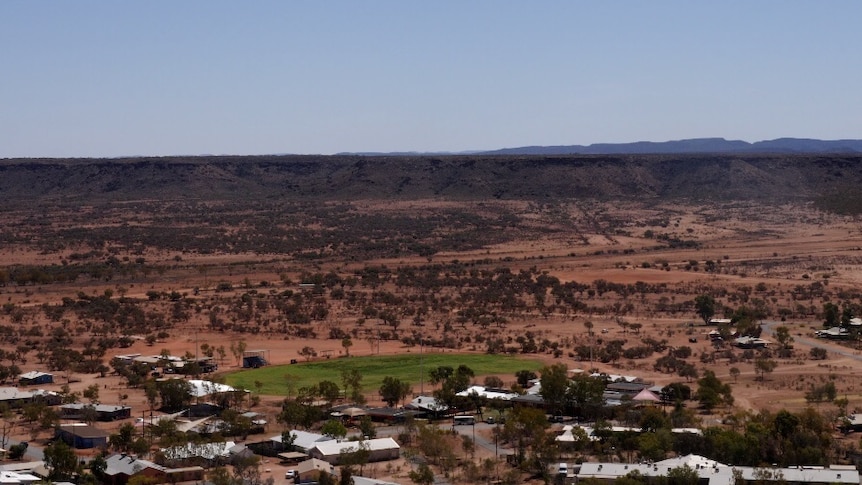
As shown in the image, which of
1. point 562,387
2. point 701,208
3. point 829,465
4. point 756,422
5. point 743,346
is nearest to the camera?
point 829,465

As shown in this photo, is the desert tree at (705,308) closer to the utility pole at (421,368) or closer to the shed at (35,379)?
Answer: the utility pole at (421,368)

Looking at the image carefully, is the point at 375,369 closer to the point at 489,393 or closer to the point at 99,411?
the point at 489,393


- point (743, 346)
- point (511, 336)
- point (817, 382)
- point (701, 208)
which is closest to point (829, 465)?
point (817, 382)

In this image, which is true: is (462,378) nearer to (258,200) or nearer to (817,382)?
(817,382)

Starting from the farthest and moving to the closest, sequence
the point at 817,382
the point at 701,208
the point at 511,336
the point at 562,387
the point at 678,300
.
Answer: the point at 701,208, the point at 678,300, the point at 511,336, the point at 817,382, the point at 562,387

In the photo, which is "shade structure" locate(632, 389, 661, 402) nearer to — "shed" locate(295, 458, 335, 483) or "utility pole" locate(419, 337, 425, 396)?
"utility pole" locate(419, 337, 425, 396)

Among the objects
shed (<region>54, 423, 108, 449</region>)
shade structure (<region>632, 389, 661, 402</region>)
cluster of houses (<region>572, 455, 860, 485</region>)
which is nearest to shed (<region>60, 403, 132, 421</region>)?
shed (<region>54, 423, 108, 449</region>)

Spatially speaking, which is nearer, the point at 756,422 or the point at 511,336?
the point at 756,422

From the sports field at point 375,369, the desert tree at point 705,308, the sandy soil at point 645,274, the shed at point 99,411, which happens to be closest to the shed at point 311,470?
the sandy soil at point 645,274
